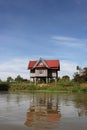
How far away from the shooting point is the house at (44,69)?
67.4 metres

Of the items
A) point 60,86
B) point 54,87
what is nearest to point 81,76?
point 60,86

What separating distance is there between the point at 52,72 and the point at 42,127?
5744 cm

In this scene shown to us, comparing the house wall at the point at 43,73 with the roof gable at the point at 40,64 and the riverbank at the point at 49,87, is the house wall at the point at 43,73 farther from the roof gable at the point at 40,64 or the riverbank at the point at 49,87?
the riverbank at the point at 49,87

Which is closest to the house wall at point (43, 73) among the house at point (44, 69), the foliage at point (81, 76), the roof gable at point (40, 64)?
the house at point (44, 69)

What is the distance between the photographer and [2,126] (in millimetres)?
11281

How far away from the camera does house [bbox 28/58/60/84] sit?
6744 cm

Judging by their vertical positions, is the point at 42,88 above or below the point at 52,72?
below

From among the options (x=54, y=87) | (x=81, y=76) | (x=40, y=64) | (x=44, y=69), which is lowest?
(x=54, y=87)

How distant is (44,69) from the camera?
2665 inches

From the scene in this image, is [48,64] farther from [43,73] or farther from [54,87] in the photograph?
[54,87]

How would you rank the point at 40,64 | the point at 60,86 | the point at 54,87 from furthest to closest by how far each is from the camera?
the point at 40,64 < the point at 60,86 < the point at 54,87

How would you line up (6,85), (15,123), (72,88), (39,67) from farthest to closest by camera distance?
1. (39,67)
2. (6,85)
3. (72,88)
4. (15,123)

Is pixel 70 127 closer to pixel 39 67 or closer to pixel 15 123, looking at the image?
pixel 15 123

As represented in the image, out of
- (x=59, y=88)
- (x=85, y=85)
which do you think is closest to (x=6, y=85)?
(x=59, y=88)
